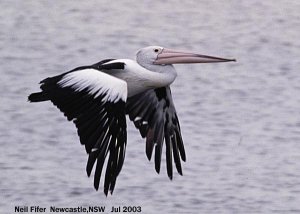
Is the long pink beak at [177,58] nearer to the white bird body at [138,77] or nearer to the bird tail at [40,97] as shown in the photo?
the white bird body at [138,77]

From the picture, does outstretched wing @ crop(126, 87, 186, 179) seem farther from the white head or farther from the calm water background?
the calm water background

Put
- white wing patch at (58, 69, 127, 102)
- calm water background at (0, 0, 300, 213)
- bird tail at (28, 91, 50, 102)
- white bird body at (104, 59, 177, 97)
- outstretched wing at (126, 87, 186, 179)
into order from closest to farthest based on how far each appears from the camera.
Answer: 1. white wing patch at (58, 69, 127, 102)
2. bird tail at (28, 91, 50, 102)
3. white bird body at (104, 59, 177, 97)
4. outstretched wing at (126, 87, 186, 179)
5. calm water background at (0, 0, 300, 213)

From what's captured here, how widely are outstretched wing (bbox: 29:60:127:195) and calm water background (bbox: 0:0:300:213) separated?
7.33 ft

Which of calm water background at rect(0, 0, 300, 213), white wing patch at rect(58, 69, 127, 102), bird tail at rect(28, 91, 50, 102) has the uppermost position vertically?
white wing patch at rect(58, 69, 127, 102)

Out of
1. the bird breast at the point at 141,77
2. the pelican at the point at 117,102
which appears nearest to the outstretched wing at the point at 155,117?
the pelican at the point at 117,102

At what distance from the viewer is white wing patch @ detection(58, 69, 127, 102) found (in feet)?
30.6

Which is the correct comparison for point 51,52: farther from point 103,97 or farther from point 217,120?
point 103,97

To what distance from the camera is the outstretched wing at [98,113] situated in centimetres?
920

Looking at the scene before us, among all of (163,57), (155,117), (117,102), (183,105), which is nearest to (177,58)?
(163,57)

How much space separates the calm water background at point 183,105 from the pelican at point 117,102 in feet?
3.96

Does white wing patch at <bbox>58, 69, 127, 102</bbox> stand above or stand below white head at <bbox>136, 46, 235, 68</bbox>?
above

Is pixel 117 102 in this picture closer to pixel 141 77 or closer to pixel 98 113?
pixel 98 113

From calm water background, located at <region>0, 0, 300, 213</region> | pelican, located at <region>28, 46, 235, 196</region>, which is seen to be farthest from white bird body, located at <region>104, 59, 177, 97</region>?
calm water background, located at <region>0, 0, 300, 213</region>

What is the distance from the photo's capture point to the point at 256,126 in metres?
13.5
